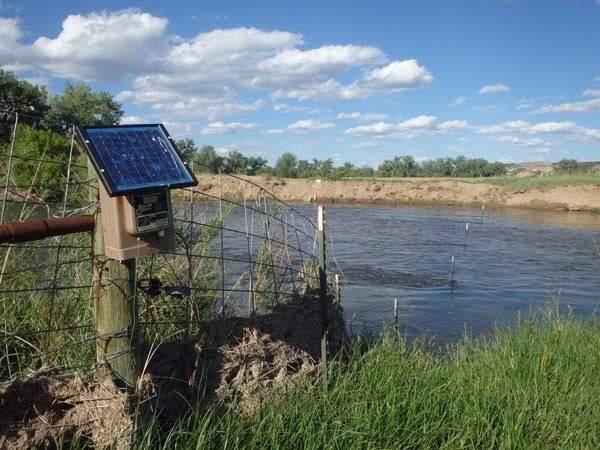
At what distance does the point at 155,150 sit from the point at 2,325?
8.25 feet

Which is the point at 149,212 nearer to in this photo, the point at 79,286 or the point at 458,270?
the point at 79,286

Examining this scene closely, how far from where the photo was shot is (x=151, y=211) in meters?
2.81

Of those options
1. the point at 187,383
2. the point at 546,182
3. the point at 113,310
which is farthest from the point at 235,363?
the point at 546,182

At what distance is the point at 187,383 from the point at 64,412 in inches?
33.9

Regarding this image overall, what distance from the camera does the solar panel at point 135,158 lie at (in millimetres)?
2584

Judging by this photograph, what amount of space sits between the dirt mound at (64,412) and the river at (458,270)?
350cm

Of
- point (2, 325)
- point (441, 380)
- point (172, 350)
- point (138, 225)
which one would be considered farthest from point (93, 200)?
point (441, 380)

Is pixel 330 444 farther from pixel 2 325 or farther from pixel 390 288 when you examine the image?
pixel 390 288

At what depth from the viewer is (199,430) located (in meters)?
3.01

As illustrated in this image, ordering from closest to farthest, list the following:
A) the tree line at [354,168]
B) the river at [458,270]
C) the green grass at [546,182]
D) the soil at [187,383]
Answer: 1. the soil at [187,383]
2. the river at [458,270]
3. the green grass at [546,182]
4. the tree line at [354,168]

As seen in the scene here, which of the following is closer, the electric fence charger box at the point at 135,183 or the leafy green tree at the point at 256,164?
the electric fence charger box at the point at 135,183

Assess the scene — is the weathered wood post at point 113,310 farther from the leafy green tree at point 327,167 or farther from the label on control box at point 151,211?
the leafy green tree at point 327,167

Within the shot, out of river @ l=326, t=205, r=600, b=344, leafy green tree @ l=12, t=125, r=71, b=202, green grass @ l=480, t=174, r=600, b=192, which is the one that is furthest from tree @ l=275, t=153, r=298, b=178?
leafy green tree @ l=12, t=125, r=71, b=202

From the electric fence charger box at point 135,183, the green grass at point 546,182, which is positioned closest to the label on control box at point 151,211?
the electric fence charger box at point 135,183
